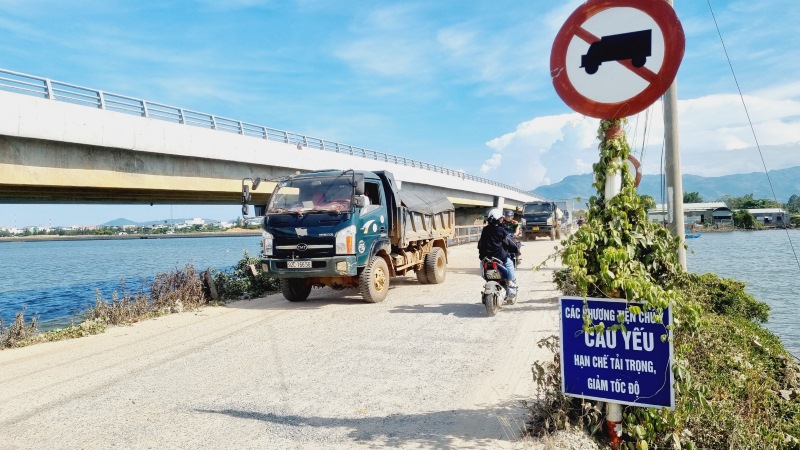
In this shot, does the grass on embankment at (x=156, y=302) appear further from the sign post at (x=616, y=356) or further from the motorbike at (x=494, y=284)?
the sign post at (x=616, y=356)

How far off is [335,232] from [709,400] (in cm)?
682

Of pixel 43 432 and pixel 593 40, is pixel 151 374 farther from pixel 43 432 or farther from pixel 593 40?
pixel 593 40

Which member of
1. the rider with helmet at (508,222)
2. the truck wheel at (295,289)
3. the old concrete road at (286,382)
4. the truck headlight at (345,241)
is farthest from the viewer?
the truck wheel at (295,289)

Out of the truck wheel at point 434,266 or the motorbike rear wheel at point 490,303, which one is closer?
the motorbike rear wheel at point 490,303

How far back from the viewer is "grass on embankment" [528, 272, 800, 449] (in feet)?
10.7

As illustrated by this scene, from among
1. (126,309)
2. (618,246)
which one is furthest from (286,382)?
(126,309)

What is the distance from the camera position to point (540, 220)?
34.6 meters

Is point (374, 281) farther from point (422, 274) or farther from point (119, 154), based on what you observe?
point (119, 154)

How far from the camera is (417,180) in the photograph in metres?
37.4

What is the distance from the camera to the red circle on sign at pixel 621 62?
9.34ft

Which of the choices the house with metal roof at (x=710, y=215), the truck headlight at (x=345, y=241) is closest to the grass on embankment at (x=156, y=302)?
the truck headlight at (x=345, y=241)

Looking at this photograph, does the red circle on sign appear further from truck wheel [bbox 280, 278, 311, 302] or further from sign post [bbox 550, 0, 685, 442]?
truck wheel [bbox 280, 278, 311, 302]

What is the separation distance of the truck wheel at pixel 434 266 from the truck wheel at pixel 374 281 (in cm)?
238

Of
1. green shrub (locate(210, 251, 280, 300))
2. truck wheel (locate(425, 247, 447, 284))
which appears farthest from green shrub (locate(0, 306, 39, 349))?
truck wheel (locate(425, 247, 447, 284))
